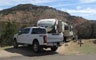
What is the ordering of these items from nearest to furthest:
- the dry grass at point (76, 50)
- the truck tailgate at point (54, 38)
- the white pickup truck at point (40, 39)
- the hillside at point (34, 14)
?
1. the white pickup truck at point (40, 39)
2. the truck tailgate at point (54, 38)
3. the dry grass at point (76, 50)
4. the hillside at point (34, 14)

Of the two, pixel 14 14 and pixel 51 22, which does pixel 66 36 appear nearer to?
pixel 51 22

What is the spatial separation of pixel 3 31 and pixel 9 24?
131cm

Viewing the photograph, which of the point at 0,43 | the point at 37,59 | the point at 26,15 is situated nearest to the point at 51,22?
the point at 0,43

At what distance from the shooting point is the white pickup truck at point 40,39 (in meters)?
15.5

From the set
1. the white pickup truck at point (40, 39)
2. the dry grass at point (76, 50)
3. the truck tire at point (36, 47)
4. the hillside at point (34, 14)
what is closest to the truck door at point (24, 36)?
the white pickup truck at point (40, 39)

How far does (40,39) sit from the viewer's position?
15602 mm

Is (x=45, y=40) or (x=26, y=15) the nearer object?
(x=45, y=40)

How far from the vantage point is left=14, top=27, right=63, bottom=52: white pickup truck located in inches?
612

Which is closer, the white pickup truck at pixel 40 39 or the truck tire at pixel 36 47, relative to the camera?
the white pickup truck at pixel 40 39

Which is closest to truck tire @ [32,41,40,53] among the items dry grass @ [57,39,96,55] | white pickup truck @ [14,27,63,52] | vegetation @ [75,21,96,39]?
white pickup truck @ [14,27,63,52]

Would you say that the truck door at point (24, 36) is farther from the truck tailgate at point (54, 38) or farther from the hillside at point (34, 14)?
A: the hillside at point (34, 14)

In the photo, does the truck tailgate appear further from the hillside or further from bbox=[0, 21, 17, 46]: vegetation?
the hillside

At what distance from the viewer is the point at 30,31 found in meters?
17.0

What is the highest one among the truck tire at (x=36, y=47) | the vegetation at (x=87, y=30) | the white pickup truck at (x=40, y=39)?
the white pickup truck at (x=40, y=39)
